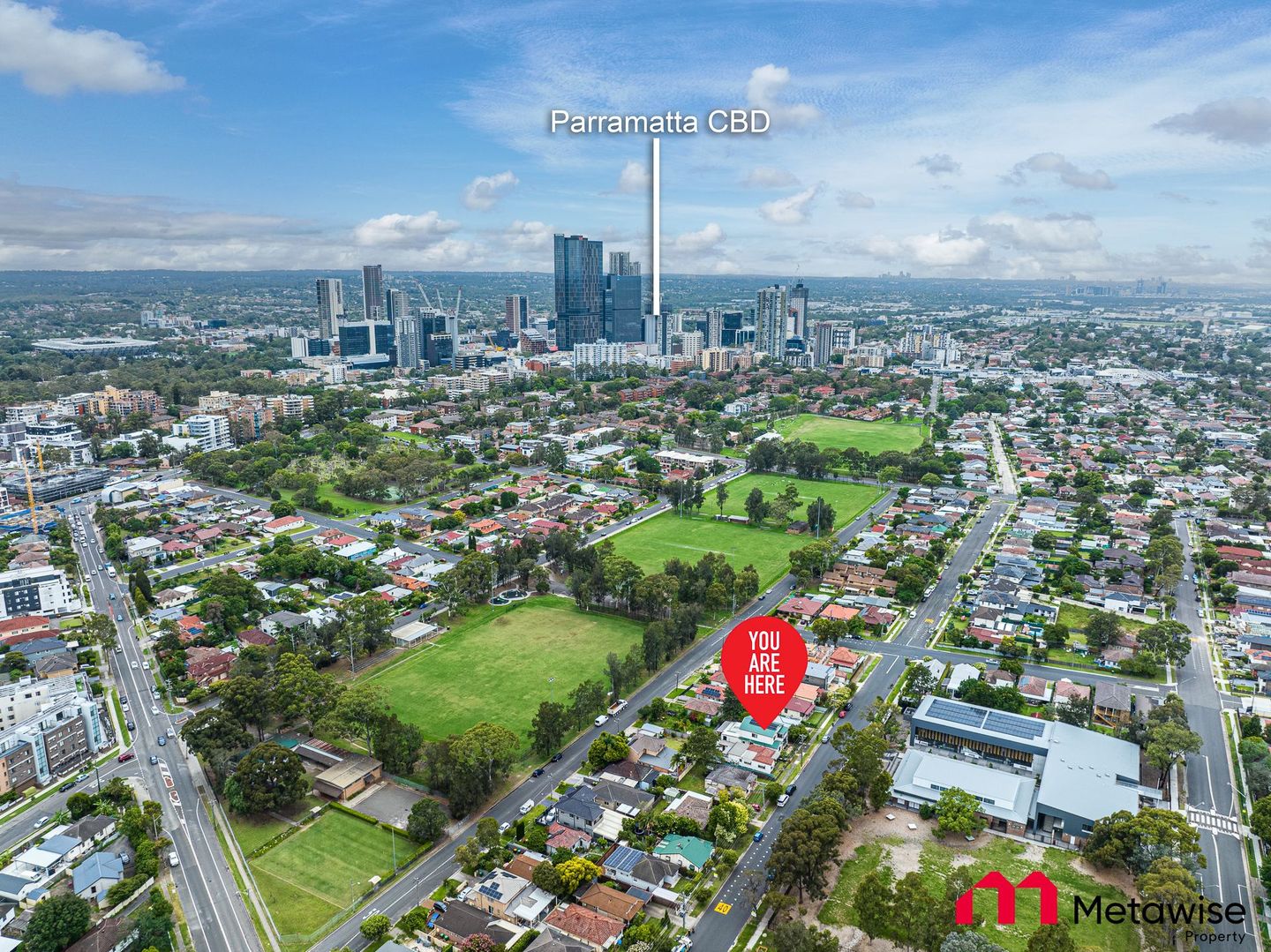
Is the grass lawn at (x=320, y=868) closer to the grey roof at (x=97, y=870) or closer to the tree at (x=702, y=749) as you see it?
the grey roof at (x=97, y=870)

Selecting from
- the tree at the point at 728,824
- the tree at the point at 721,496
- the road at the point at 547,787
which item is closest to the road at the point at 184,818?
the road at the point at 547,787

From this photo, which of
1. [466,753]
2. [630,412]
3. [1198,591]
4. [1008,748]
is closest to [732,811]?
[466,753]

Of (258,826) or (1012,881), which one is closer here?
(1012,881)

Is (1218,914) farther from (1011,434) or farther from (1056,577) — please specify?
(1011,434)

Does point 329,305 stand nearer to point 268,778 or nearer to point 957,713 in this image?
point 268,778

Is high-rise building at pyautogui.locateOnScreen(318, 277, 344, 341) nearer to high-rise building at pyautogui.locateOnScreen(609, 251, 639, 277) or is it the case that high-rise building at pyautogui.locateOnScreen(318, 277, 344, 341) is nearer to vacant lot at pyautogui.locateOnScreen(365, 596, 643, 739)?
high-rise building at pyautogui.locateOnScreen(609, 251, 639, 277)

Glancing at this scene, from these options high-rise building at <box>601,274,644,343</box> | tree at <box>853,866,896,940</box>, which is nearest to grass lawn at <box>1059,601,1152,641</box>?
tree at <box>853,866,896,940</box>

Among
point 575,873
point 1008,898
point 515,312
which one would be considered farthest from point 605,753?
point 515,312
